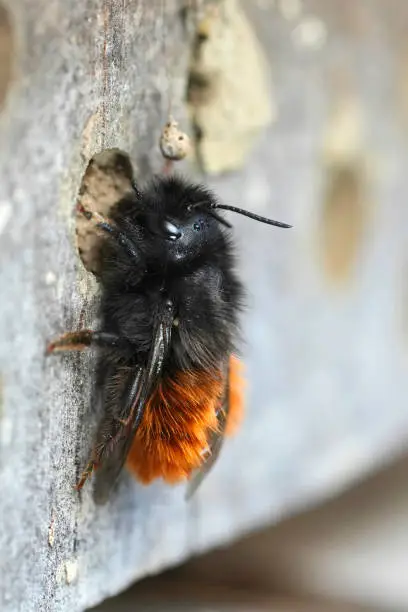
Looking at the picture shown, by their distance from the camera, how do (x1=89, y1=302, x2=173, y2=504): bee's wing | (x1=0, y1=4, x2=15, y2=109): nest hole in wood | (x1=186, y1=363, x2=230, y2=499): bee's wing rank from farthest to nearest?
(x1=186, y1=363, x2=230, y2=499): bee's wing
(x1=89, y1=302, x2=173, y2=504): bee's wing
(x1=0, y1=4, x2=15, y2=109): nest hole in wood

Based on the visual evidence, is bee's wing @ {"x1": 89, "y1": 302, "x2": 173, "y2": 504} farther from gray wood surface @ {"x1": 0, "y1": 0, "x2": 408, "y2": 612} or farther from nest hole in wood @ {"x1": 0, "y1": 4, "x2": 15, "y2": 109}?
nest hole in wood @ {"x1": 0, "y1": 4, "x2": 15, "y2": 109}

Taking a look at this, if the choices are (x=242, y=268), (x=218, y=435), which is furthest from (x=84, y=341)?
(x=242, y=268)

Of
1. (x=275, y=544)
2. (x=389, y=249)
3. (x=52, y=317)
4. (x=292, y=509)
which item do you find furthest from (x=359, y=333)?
(x=52, y=317)

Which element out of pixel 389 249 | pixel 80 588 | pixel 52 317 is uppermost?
pixel 52 317

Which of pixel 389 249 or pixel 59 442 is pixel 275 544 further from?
pixel 59 442

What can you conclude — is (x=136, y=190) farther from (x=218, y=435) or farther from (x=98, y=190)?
(x=218, y=435)

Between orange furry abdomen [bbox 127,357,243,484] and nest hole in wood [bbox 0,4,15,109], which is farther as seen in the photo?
orange furry abdomen [bbox 127,357,243,484]

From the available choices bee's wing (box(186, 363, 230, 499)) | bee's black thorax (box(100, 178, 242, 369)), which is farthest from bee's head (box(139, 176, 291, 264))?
bee's wing (box(186, 363, 230, 499))
